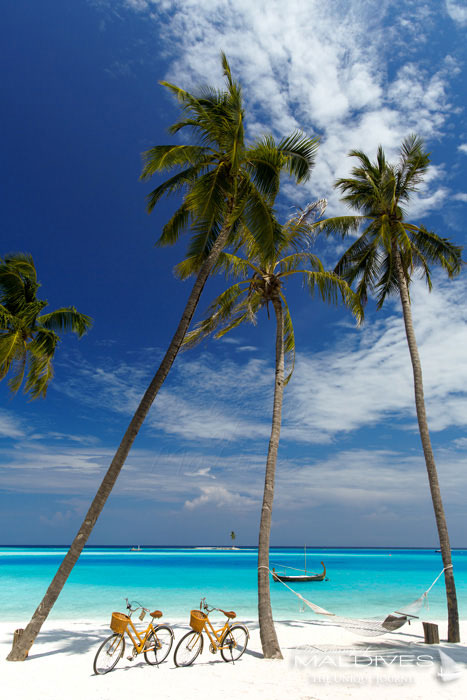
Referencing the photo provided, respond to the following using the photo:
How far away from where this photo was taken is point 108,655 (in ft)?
20.7

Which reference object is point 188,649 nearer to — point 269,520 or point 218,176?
point 269,520

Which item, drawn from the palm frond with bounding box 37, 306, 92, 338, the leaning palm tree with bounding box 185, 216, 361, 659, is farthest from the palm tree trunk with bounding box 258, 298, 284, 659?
the palm frond with bounding box 37, 306, 92, 338

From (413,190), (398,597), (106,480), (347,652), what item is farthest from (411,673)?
(398,597)

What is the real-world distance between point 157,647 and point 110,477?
2.60 metres

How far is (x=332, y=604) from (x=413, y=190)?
17.4 m

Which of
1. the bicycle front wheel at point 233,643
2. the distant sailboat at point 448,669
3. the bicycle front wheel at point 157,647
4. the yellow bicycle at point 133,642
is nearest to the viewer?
the yellow bicycle at point 133,642

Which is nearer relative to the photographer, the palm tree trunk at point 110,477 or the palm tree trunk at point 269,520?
the palm tree trunk at point 110,477

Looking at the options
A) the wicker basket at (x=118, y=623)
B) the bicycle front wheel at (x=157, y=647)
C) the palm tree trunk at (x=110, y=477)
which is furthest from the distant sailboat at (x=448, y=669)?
the palm tree trunk at (x=110, y=477)

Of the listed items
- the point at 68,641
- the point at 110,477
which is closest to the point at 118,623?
the point at 110,477

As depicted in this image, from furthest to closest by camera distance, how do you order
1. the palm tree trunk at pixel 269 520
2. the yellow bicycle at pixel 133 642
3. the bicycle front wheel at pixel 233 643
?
the palm tree trunk at pixel 269 520 < the bicycle front wheel at pixel 233 643 < the yellow bicycle at pixel 133 642

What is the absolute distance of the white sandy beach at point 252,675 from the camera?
5566mm

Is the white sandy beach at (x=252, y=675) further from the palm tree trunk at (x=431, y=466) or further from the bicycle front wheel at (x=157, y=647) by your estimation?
the palm tree trunk at (x=431, y=466)

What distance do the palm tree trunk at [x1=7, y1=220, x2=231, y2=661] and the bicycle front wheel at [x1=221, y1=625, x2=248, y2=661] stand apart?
2.69 meters

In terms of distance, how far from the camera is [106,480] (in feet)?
23.3
